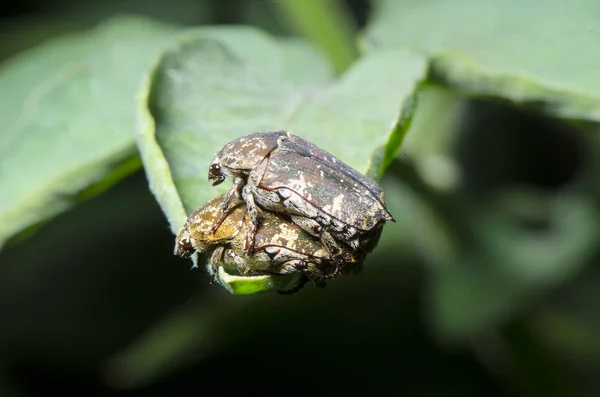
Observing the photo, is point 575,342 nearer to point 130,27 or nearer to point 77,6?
point 130,27

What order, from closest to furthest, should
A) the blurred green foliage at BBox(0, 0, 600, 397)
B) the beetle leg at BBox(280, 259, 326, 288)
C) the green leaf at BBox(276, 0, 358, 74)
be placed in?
the beetle leg at BBox(280, 259, 326, 288), the blurred green foliage at BBox(0, 0, 600, 397), the green leaf at BBox(276, 0, 358, 74)

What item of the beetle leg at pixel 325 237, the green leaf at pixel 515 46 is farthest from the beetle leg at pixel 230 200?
the green leaf at pixel 515 46

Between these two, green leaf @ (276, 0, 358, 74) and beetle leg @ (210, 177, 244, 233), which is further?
green leaf @ (276, 0, 358, 74)

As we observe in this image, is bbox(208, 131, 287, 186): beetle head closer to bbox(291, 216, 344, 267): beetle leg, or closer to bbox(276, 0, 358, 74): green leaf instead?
bbox(291, 216, 344, 267): beetle leg

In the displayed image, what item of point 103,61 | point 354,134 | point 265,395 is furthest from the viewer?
point 265,395

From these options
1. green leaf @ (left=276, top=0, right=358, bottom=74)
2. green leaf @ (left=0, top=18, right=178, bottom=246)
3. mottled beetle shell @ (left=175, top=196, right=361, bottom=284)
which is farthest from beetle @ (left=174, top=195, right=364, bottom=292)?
green leaf @ (left=276, top=0, right=358, bottom=74)

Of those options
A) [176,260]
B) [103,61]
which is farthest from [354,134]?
[176,260]

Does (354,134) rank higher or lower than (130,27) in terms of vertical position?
higher
